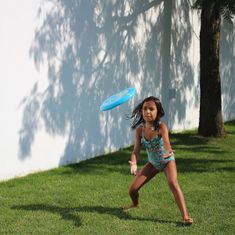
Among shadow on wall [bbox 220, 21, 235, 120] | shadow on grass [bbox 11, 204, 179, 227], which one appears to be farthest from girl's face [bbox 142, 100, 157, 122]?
shadow on wall [bbox 220, 21, 235, 120]

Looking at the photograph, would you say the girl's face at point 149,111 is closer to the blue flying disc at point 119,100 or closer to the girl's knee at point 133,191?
the blue flying disc at point 119,100

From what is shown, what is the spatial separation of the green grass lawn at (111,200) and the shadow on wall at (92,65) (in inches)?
23.7

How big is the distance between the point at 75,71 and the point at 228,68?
6963mm

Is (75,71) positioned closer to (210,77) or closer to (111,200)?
(111,200)

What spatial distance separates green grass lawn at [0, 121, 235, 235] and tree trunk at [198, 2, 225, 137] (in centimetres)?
197

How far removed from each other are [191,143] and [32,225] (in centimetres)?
556

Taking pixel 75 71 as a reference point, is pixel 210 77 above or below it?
above

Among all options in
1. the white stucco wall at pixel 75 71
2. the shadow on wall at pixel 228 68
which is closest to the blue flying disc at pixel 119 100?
the white stucco wall at pixel 75 71

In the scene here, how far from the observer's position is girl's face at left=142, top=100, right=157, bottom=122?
5738mm

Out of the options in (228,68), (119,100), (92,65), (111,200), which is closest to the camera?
(119,100)

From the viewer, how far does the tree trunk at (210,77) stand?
10836mm

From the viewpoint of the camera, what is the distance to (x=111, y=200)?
21.5 ft

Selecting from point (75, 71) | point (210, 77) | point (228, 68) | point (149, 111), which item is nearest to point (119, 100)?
point (149, 111)

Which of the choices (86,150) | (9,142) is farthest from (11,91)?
(86,150)
